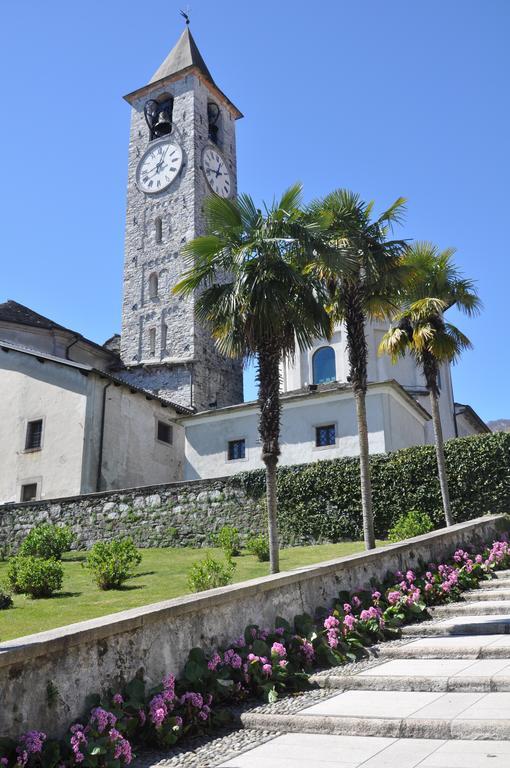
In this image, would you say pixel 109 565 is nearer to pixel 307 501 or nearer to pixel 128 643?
pixel 307 501

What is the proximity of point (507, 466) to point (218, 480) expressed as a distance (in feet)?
30.3

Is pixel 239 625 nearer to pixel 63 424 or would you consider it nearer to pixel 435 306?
pixel 435 306

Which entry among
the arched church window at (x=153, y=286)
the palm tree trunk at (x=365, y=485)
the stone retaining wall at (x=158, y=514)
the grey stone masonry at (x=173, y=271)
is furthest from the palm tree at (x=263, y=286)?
the arched church window at (x=153, y=286)

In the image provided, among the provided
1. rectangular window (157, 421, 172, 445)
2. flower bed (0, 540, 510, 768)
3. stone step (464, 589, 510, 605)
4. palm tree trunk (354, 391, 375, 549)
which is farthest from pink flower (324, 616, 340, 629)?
rectangular window (157, 421, 172, 445)

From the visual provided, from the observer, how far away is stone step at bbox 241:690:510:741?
486 cm

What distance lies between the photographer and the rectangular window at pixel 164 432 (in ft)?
107

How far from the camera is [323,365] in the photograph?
34.7 meters

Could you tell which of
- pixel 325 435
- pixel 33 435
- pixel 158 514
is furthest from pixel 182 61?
pixel 158 514

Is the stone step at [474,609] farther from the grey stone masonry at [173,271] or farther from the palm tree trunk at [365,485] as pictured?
the grey stone masonry at [173,271]

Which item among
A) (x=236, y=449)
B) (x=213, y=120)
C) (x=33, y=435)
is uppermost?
(x=213, y=120)

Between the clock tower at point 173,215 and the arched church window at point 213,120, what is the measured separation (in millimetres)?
73

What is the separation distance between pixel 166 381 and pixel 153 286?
24.5 ft

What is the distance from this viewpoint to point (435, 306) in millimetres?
17812

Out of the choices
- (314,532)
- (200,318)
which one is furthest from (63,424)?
(200,318)
